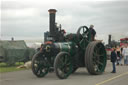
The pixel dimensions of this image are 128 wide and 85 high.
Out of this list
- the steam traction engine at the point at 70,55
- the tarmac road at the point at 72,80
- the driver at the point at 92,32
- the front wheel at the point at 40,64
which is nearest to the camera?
the tarmac road at the point at 72,80

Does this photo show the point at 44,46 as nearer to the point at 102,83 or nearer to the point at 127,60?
the point at 102,83

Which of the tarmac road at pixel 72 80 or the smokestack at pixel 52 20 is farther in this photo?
the smokestack at pixel 52 20

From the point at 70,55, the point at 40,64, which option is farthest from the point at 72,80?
the point at 40,64

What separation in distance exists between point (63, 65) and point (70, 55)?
890 millimetres

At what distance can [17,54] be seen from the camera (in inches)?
720

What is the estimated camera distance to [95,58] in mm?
10844

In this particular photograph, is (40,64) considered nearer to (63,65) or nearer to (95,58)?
(63,65)

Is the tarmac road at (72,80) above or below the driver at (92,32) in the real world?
below

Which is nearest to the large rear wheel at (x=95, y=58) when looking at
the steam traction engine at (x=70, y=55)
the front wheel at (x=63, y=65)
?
the steam traction engine at (x=70, y=55)

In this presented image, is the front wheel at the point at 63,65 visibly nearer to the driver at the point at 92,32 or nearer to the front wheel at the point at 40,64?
the front wheel at the point at 40,64

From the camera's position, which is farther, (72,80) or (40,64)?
(40,64)

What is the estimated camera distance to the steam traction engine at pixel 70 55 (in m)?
9.45

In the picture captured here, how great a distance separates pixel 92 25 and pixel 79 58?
6.49 ft

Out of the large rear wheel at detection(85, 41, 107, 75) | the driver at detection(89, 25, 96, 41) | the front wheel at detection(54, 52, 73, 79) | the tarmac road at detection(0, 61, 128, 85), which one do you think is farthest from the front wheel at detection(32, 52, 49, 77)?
the driver at detection(89, 25, 96, 41)
